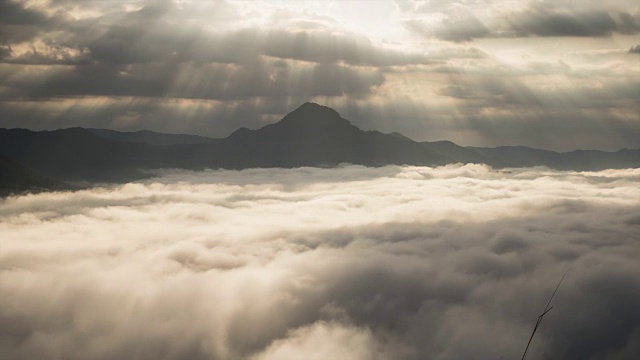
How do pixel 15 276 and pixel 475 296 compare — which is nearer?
pixel 475 296

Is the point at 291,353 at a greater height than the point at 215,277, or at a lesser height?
lesser

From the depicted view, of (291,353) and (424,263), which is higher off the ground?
(424,263)

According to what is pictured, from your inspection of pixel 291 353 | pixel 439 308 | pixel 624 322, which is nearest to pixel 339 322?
pixel 291 353

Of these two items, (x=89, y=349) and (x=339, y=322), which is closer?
(x=89, y=349)

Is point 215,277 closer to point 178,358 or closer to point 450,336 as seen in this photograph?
point 178,358

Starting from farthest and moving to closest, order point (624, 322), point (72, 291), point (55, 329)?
point (72, 291), point (55, 329), point (624, 322)

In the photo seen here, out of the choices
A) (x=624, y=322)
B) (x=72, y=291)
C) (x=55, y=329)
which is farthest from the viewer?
(x=72, y=291)

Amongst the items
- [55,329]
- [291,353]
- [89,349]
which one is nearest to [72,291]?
[55,329]

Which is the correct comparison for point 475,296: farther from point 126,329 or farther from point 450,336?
point 126,329
